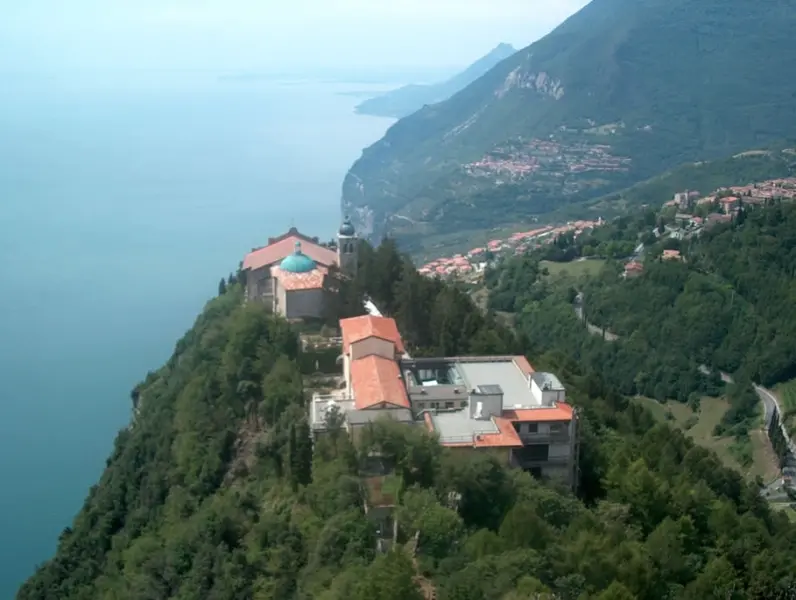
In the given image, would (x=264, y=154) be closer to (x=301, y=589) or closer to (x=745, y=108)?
(x=745, y=108)

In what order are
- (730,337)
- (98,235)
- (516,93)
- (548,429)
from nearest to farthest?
(548,429) < (730,337) < (98,235) < (516,93)

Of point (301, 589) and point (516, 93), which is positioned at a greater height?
point (516, 93)

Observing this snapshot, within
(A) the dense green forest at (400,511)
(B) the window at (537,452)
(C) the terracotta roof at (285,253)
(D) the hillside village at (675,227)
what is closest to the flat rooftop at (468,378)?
(B) the window at (537,452)

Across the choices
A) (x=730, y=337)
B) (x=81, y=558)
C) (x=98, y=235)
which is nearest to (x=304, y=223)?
(x=98, y=235)

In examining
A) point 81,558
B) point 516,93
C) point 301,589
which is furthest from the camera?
point 516,93

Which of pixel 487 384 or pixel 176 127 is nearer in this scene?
pixel 487 384

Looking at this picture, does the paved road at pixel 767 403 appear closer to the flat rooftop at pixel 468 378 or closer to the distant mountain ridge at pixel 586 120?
the flat rooftop at pixel 468 378

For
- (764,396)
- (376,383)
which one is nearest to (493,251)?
(764,396)
